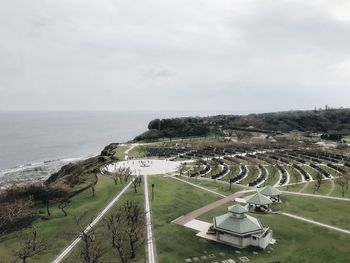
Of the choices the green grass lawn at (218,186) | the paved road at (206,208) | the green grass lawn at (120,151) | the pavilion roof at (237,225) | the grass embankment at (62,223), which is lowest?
the grass embankment at (62,223)

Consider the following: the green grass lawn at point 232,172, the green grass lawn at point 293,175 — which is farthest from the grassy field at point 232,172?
the green grass lawn at point 293,175

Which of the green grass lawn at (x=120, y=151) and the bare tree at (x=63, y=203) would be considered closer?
the bare tree at (x=63, y=203)

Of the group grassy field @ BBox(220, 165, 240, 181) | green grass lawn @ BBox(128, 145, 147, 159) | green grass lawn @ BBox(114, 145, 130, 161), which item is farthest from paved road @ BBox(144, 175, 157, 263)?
green grass lawn @ BBox(114, 145, 130, 161)

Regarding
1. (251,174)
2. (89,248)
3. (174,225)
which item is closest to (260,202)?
(174,225)

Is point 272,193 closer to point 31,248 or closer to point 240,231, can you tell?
point 240,231

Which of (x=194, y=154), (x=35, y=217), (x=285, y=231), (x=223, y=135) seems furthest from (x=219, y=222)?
(x=223, y=135)

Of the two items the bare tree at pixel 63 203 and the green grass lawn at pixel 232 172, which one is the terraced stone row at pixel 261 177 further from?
the bare tree at pixel 63 203

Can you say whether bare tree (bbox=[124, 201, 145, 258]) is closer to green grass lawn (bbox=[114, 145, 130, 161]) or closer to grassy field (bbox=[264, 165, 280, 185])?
grassy field (bbox=[264, 165, 280, 185])
